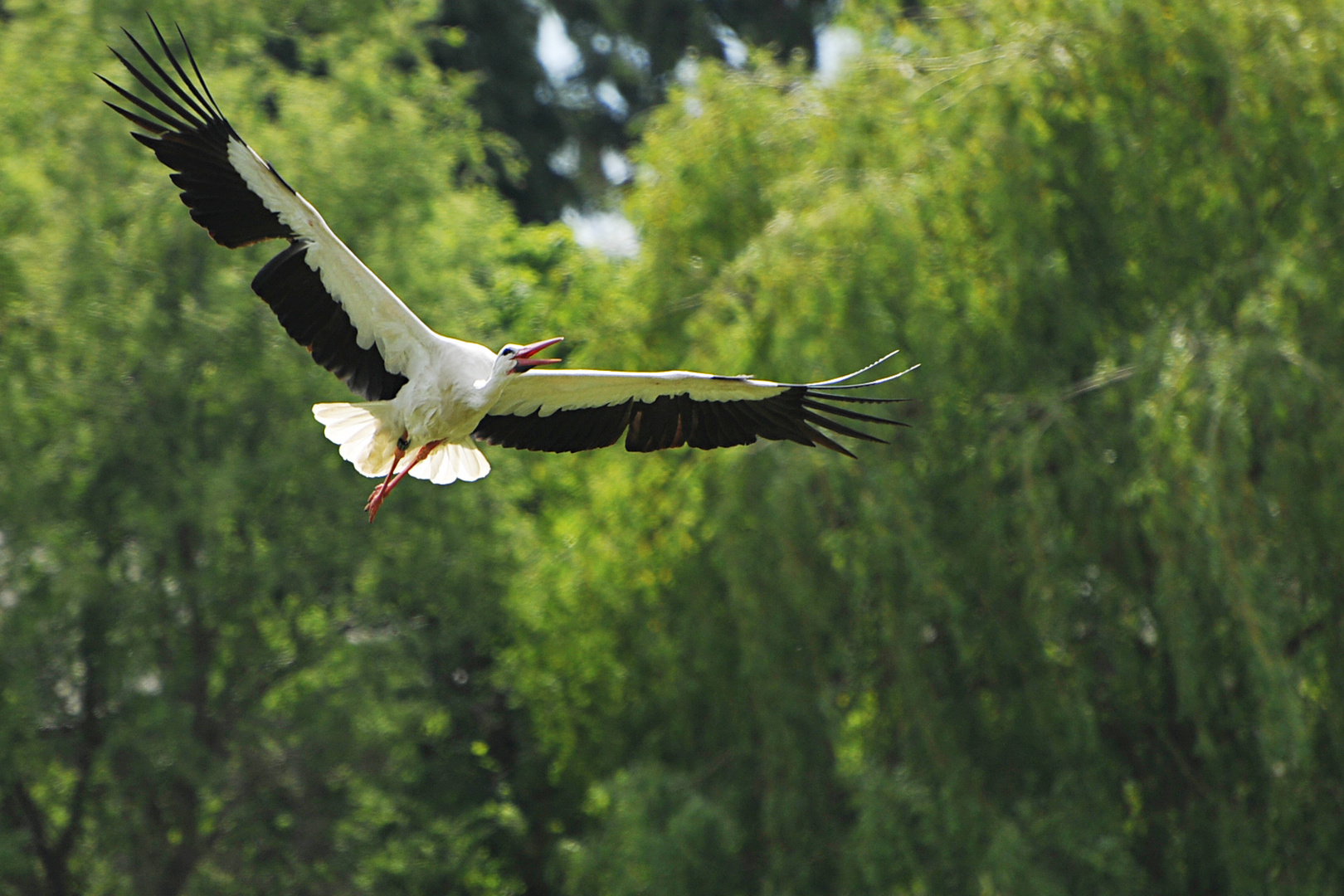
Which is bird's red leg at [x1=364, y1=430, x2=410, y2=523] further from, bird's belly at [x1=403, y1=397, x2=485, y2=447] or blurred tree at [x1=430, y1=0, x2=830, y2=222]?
blurred tree at [x1=430, y1=0, x2=830, y2=222]

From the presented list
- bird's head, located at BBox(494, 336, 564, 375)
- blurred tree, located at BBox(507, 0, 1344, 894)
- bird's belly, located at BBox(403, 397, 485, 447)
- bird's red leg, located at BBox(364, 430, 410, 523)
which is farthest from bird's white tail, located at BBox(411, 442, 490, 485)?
blurred tree, located at BBox(507, 0, 1344, 894)

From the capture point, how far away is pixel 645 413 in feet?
21.8

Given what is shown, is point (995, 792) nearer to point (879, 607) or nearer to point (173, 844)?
point (879, 607)

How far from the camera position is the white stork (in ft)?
18.9

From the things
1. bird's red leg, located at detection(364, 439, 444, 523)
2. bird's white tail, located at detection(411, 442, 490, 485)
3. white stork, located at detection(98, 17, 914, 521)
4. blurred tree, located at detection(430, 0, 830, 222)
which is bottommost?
bird's red leg, located at detection(364, 439, 444, 523)

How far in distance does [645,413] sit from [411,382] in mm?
997

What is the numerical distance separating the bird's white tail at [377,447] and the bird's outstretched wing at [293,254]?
114 mm

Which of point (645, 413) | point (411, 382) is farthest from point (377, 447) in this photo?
point (645, 413)

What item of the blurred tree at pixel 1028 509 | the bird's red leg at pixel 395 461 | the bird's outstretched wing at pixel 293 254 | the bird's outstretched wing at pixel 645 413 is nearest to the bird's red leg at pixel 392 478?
the bird's red leg at pixel 395 461

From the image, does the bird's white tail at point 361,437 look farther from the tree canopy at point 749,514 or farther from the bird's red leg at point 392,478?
the tree canopy at point 749,514

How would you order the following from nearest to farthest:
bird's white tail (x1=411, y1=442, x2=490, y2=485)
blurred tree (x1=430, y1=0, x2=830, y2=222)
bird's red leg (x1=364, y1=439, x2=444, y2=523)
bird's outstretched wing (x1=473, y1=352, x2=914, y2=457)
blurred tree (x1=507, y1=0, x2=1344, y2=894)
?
bird's red leg (x1=364, y1=439, x2=444, y2=523), bird's outstretched wing (x1=473, y1=352, x2=914, y2=457), bird's white tail (x1=411, y1=442, x2=490, y2=485), blurred tree (x1=507, y1=0, x2=1344, y2=894), blurred tree (x1=430, y1=0, x2=830, y2=222)

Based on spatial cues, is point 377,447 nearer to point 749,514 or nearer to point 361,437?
point 361,437

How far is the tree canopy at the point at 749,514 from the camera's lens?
7250mm

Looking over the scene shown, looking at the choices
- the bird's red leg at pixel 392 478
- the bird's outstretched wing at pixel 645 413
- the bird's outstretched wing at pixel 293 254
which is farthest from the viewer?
the bird's outstretched wing at pixel 645 413
